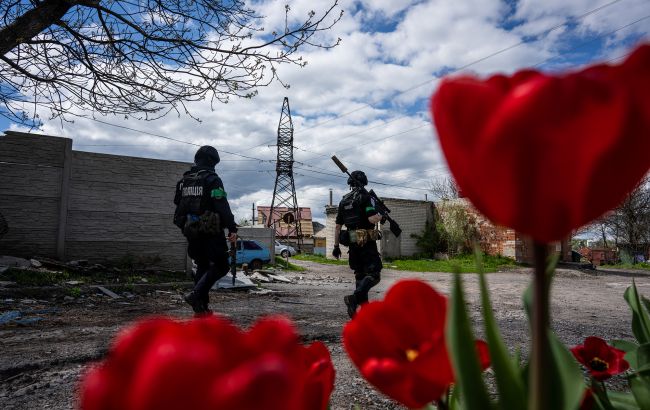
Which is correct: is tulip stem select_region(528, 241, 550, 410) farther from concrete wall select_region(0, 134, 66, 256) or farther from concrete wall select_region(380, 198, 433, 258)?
concrete wall select_region(380, 198, 433, 258)

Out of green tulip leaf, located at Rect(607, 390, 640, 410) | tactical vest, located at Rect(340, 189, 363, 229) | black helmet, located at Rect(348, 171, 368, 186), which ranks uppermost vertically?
black helmet, located at Rect(348, 171, 368, 186)

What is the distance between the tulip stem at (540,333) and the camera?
0.26m

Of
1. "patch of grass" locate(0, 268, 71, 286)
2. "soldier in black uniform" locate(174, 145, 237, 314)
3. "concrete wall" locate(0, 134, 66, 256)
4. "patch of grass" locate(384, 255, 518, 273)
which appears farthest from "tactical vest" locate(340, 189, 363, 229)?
"patch of grass" locate(384, 255, 518, 273)

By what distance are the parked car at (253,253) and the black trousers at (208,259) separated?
545 inches

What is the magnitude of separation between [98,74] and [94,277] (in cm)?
358

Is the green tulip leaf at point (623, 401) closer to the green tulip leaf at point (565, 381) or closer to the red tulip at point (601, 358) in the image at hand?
the red tulip at point (601, 358)

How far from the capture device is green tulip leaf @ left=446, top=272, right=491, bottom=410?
0.30 metres

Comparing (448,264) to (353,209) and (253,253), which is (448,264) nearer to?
(253,253)

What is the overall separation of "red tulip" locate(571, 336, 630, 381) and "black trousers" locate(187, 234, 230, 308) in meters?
4.24

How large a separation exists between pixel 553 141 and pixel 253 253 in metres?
19.0

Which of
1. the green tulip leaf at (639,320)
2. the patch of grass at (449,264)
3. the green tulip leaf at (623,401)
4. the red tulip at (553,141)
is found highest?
the red tulip at (553,141)

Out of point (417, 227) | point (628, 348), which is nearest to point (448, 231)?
point (417, 227)

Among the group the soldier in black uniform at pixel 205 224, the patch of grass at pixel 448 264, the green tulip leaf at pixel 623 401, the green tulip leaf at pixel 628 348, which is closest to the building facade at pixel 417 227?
the patch of grass at pixel 448 264

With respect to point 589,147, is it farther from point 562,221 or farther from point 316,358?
point 316,358
